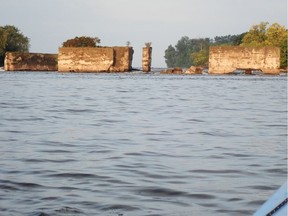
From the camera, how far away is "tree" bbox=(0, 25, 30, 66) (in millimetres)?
71562

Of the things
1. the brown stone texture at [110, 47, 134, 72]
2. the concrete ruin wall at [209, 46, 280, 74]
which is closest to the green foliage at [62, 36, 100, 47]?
the brown stone texture at [110, 47, 134, 72]

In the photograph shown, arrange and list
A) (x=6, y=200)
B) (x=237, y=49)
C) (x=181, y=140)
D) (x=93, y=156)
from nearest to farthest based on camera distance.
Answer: (x=6, y=200) < (x=93, y=156) < (x=181, y=140) < (x=237, y=49)

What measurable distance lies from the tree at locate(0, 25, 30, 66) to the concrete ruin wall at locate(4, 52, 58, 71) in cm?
807

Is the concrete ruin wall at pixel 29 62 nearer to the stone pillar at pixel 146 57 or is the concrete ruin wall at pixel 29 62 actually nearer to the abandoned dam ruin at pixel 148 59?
the abandoned dam ruin at pixel 148 59

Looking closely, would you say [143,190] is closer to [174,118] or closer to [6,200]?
[6,200]

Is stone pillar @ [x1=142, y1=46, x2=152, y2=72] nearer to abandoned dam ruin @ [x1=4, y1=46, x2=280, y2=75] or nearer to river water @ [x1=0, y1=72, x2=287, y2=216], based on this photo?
abandoned dam ruin @ [x1=4, y1=46, x2=280, y2=75]

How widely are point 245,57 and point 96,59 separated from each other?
1518 cm

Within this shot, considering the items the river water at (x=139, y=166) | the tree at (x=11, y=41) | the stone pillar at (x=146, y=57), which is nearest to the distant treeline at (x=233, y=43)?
the stone pillar at (x=146, y=57)

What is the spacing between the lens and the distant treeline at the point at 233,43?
2612 inches

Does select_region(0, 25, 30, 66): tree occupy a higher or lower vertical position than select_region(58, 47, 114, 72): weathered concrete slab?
higher

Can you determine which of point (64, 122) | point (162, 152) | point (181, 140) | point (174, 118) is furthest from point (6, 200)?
point (174, 118)

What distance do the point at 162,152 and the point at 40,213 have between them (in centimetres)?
254

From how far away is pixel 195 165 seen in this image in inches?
183

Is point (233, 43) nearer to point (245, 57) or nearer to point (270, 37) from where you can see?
point (270, 37)
